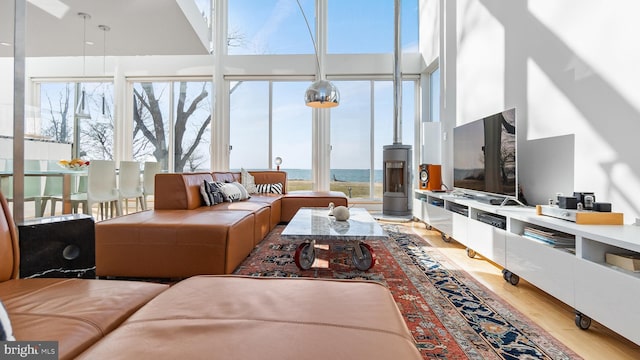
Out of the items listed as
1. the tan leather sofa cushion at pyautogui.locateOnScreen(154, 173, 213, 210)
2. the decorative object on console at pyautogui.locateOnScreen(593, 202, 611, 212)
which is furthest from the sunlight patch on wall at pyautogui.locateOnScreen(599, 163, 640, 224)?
the tan leather sofa cushion at pyautogui.locateOnScreen(154, 173, 213, 210)

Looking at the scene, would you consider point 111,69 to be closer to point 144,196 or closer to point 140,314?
point 144,196

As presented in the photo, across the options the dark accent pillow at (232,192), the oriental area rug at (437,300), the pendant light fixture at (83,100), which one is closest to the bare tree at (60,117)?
the pendant light fixture at (83,100)

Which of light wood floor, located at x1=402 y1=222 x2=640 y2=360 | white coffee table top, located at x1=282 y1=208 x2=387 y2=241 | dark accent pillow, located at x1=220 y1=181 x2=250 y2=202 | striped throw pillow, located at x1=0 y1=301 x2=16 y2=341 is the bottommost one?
light wood floor, located at x1=402 y1=222 x2=640 y2=360

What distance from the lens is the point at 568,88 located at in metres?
2.34

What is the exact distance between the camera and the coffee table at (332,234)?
2113 millimetres

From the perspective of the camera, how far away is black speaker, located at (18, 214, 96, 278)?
1218mm

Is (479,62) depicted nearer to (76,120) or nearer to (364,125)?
(364,125)

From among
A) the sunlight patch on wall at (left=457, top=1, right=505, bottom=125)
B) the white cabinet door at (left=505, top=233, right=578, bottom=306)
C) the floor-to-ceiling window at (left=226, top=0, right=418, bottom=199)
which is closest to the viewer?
the white cabinet door at (left=505, top=233, right=578, bottom=306)

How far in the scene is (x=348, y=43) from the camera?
6.28m

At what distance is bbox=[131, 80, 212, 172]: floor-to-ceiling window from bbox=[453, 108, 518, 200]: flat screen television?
4822mm

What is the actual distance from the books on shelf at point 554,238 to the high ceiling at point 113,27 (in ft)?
13.7

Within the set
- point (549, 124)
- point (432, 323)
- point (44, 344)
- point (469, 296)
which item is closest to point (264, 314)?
point (44, 344)

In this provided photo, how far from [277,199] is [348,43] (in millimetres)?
3817

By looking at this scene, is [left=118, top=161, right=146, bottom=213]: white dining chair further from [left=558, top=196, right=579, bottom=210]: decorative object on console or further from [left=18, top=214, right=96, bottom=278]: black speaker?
[left=558, top=196, right=579, bottom=210]: decorative object on console
